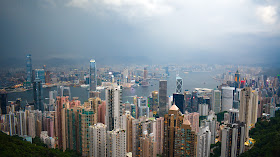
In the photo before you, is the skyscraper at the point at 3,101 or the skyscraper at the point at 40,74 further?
the skyscraper at the point at 40,74

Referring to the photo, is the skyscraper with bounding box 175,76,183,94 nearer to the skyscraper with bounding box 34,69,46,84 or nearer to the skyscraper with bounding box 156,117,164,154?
the skyscraper with bounding box 156,117,164,154

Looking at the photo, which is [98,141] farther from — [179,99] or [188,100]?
[188,100]

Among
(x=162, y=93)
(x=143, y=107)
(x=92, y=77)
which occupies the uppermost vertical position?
(x=92, y=77)

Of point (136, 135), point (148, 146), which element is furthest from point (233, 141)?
point (136, 135)

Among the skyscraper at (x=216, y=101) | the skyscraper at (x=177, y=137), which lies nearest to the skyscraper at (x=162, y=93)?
the skyscraper at (x=216, y=101)

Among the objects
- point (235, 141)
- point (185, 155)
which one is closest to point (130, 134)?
point (185, 155)

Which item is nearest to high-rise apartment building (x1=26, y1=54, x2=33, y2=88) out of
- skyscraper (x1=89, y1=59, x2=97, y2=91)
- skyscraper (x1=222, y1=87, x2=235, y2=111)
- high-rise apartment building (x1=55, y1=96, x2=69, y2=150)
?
high-rise apartment building (x1=55, y1=96, x2=69, y2=150)

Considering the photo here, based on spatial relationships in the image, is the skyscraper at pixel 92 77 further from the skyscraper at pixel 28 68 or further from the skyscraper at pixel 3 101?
the skyscraper at pixel 3 101

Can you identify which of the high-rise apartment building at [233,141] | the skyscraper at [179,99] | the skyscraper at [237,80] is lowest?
the high-rise apartment building at [233,141]
